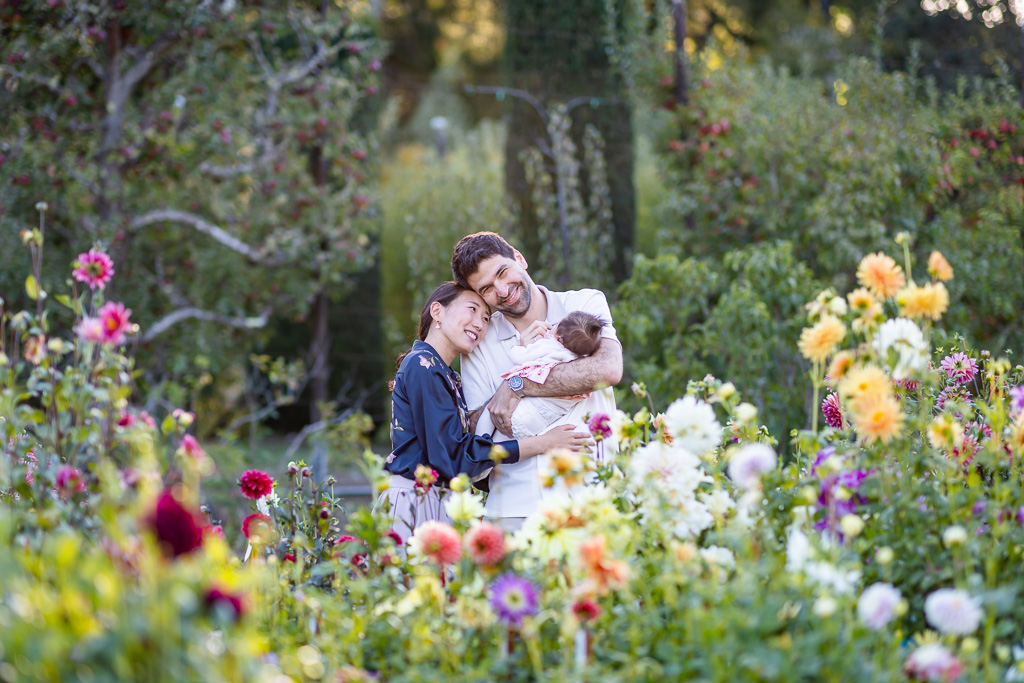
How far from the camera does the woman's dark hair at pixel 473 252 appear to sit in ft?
8.39

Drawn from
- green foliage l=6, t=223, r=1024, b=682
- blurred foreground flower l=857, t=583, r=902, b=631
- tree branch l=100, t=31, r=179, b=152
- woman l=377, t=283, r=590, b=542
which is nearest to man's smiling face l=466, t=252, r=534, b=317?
woman l=377, t=283, r=590, b=542

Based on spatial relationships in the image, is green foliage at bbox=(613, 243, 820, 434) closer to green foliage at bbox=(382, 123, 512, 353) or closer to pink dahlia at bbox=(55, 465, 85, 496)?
green foliage at bbox=(382, 123, 512, 353)

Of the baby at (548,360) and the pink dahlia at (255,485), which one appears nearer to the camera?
the pink dahlia at (255,485)

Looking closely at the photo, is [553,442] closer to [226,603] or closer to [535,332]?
[535,332]

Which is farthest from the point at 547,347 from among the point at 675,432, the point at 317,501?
the point at 675,432

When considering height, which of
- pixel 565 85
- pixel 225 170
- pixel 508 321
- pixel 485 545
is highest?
pixel 565 85

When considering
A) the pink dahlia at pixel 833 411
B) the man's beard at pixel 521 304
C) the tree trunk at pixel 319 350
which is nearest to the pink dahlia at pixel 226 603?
the pink dahlia at pixel 833 411

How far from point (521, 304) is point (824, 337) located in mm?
1287

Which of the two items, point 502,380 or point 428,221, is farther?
point 428,221

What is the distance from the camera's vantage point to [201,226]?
4.90 m

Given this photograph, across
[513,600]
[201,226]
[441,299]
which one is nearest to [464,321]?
[441,299]

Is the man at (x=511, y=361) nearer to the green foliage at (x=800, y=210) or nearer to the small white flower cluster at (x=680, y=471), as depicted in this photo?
the small white flower cluster at (x=680, y=471)

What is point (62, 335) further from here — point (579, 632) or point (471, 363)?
point (579, 632)

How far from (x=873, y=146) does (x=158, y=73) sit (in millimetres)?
4257
